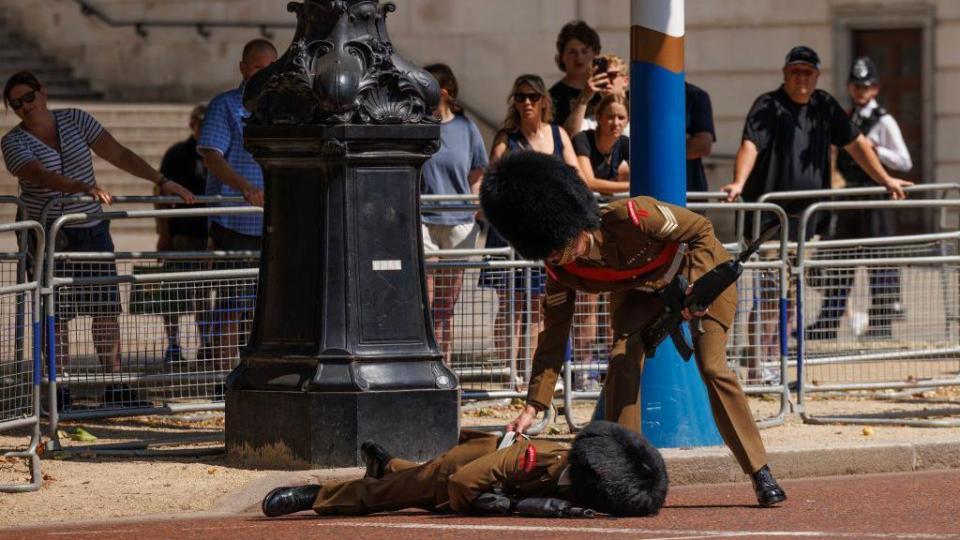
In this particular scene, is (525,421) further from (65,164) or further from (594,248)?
(65,164)

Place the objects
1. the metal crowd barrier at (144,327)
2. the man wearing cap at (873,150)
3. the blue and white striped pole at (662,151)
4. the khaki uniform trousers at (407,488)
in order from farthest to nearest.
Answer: the man wearing cap at (873,150) → the metal crowd barrier at (144,327) → the blue and white striped pole at (662,151) → the khaki uniform trousers at (407,488)

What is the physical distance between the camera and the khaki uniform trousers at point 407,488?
823 cm

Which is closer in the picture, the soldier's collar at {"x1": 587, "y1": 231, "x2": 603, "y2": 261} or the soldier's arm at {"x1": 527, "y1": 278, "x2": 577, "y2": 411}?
the soldier's collar at {"x1": 587, "y1": 231, "x2": 603, "y2": 261}

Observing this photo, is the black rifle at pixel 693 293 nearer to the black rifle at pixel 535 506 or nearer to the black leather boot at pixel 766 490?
the black leather boot at pixel 766 490

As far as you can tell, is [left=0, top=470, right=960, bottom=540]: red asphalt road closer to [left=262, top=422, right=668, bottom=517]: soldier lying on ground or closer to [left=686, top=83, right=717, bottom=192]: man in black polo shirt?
[left=262, top=422, right=668, bottom=517]: soldier lying on ground

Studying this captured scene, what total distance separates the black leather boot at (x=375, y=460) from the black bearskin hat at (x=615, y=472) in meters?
0.87

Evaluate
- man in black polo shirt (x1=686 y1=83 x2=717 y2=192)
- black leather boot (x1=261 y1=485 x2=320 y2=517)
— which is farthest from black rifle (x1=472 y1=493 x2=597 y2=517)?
man in black polo shirt (x1=686 y1=83 x2=717 y2=192)

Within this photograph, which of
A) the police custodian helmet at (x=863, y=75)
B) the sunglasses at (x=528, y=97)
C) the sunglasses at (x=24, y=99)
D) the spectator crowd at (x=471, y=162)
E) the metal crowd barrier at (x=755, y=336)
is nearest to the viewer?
the spectator crowd at (x=471, y=162)

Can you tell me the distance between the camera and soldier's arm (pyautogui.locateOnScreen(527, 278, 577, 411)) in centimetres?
830

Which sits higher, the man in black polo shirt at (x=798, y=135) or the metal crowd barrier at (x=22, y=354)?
the man in black polo shirt at (x=798, y=135)

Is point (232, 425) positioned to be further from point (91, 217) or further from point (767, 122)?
point (767, 122)

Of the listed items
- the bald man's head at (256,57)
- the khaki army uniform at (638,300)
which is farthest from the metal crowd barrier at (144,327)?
the khaki army uniform at (638,300)

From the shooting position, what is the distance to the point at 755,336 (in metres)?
11.5

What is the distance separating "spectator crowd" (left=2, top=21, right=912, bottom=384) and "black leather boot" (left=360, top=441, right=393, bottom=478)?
7.65ft
